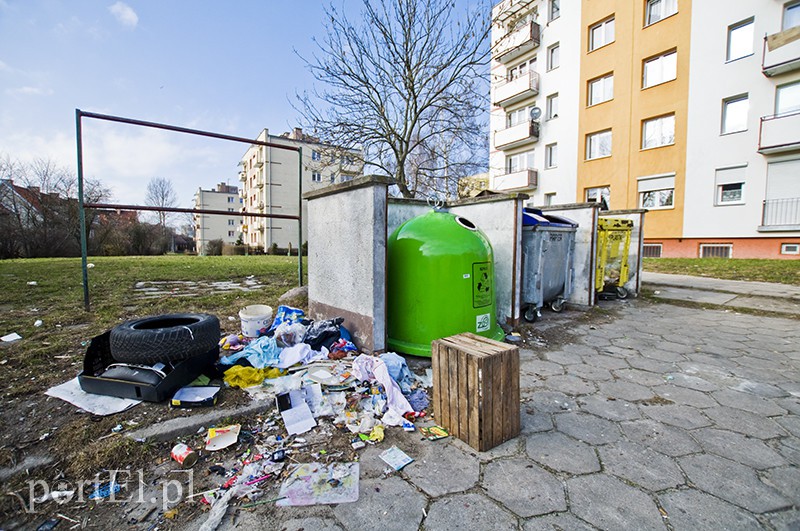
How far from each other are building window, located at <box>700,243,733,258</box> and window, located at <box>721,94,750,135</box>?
416 cm

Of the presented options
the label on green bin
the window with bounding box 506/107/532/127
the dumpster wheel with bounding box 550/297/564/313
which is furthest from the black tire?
the window with bounding box 506/107/532/127

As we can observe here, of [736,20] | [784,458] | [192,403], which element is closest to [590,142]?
[736,20]

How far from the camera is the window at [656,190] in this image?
14.1 metres

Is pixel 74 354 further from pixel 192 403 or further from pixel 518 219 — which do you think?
pixel 518 219

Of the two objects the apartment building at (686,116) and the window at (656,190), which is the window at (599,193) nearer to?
the apartment building at (686,116)

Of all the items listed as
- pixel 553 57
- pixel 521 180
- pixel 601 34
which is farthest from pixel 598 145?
pixel 553 57

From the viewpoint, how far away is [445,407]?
6.96ft

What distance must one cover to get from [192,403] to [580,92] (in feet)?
68.2

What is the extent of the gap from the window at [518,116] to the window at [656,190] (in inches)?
309

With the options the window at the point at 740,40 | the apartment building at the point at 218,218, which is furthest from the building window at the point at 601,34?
the apartment building at the point at 218,218

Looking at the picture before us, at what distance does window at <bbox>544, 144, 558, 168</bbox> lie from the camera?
19.0m

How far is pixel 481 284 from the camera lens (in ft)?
10.9

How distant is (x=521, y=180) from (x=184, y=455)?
20.6 meters

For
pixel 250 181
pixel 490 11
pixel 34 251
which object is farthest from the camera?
pixel 250 181
